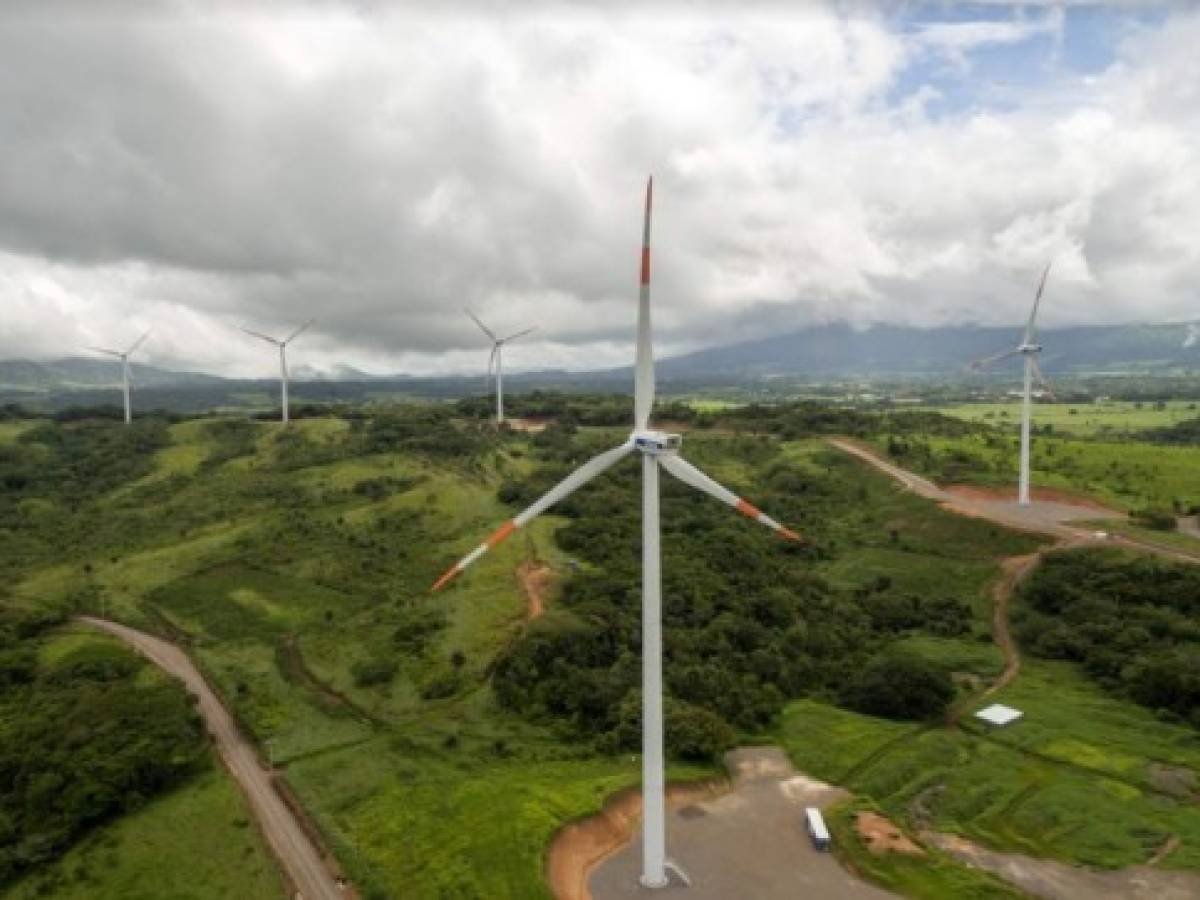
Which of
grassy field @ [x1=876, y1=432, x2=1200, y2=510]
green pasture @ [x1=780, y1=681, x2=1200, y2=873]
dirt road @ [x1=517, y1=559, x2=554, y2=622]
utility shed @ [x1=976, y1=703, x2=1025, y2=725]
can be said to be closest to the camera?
green pasture @ [x1=780, y1=681, x2=1200, y2=873]

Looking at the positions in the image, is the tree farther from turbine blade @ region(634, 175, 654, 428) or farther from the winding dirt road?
turbine blade @ region(634, 175, 654, 428)

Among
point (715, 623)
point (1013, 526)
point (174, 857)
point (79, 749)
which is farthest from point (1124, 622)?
point (79, 749)

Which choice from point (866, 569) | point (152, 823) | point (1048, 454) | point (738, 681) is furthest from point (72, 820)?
point (1048, 454)

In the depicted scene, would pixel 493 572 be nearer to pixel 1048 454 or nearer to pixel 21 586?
pixel 21 586

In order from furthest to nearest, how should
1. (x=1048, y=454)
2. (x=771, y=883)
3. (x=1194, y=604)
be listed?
(x=1048, y=454), (x=1194, y=604), (x=771, y=883)

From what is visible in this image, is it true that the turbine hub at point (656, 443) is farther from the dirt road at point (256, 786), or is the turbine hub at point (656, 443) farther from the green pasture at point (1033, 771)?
the green pasture at point (1033, 771)

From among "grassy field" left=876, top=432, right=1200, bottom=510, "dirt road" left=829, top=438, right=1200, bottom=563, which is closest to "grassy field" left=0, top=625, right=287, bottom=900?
"dirt road" left=829, top=438, right=1200, bottom=563

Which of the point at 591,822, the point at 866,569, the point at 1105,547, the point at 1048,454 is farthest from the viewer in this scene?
the point at 1048,454
